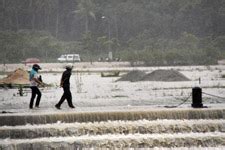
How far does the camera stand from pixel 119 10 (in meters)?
79.1

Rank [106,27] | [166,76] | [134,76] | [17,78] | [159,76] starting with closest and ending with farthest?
1. [17,78]
2. [166,76]
3. [159,76]
4. [134,76]
5. [106,27]

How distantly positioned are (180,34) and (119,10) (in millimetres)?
11970

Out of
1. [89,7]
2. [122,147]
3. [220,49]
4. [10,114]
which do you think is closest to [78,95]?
[10,114]

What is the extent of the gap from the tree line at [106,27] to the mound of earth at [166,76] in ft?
115

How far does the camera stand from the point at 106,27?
3103 inches

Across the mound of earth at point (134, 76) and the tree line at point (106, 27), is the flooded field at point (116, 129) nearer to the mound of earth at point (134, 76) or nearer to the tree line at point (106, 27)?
the mound of earth at point (134, 76)

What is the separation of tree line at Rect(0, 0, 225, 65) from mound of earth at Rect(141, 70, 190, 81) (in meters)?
35.1

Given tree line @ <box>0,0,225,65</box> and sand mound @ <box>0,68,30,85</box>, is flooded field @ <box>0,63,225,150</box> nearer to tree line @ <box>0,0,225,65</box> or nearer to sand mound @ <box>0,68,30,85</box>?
sand mound @ <box>0,68,30,85</box>

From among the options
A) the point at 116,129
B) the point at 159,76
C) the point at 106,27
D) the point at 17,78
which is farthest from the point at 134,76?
the point at 106,27

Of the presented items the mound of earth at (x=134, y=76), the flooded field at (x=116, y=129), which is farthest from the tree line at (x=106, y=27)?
the flooded field at (x=116, y=129)

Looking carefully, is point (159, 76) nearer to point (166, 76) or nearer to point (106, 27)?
point (166, 76)

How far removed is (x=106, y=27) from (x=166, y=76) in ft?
166

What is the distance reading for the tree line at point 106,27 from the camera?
68938mm

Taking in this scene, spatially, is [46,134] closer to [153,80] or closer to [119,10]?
[153,80]
